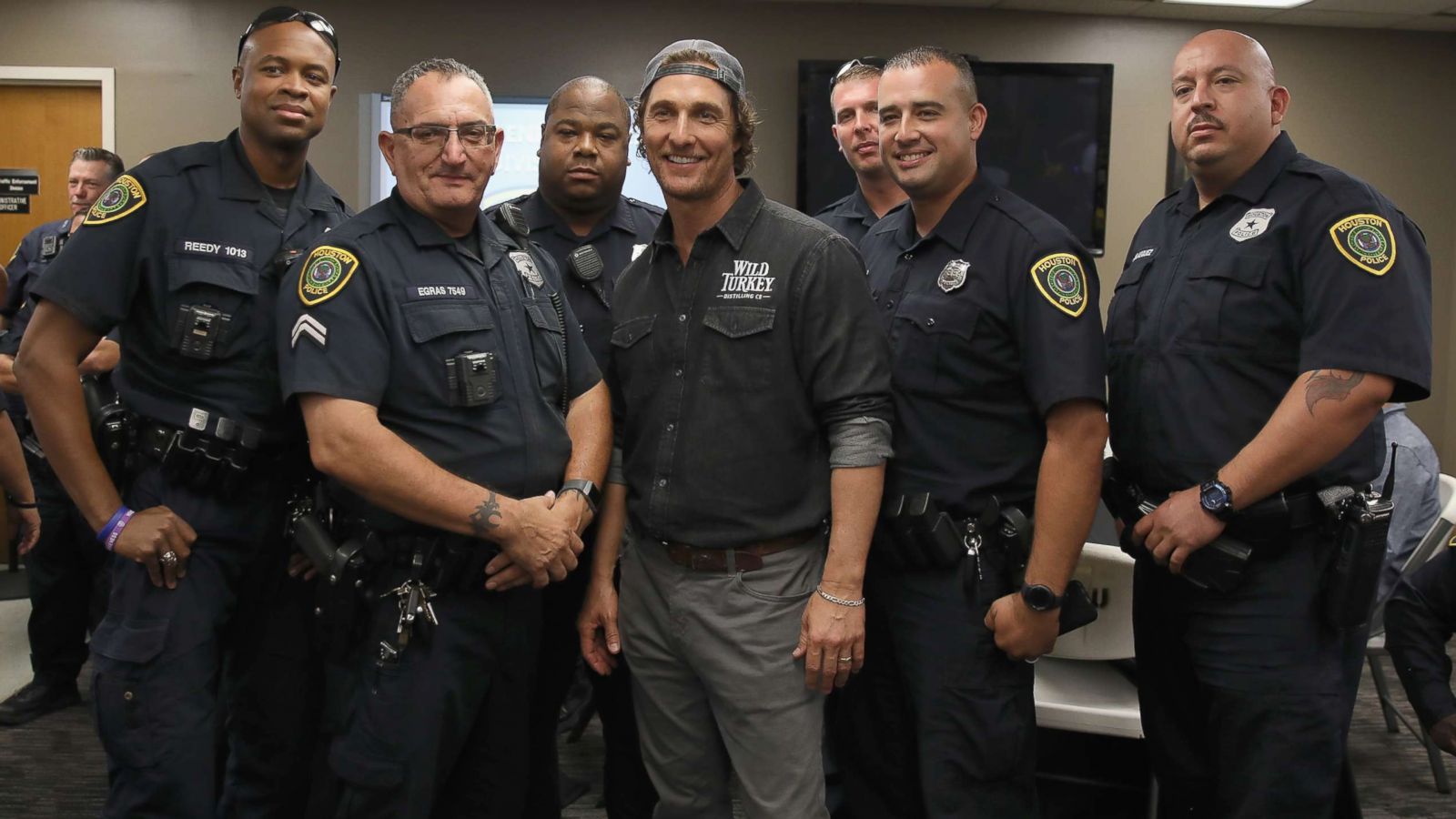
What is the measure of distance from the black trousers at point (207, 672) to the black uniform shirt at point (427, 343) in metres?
0.29

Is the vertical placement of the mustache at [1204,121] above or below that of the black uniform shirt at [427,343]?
above

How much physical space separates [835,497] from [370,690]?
745mm

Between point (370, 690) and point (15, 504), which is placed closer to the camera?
point (370, 690)

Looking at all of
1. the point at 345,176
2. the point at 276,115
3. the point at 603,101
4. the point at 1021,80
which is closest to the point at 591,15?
the point at 345,176

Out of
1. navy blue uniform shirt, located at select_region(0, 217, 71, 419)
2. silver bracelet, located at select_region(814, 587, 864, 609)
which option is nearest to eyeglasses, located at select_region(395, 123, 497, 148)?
silver bracelet, located at select_region(814, 587, 864, 609)

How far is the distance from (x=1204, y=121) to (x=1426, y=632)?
3.71 ft

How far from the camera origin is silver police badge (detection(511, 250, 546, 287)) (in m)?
1.90

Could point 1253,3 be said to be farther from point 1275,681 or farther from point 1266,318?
point 1275,681

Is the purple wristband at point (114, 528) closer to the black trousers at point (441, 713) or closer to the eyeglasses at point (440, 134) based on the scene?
the black trousers at point (441, 713)

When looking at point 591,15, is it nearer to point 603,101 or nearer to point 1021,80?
point 1021,80

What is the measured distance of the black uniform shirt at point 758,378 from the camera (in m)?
1.68

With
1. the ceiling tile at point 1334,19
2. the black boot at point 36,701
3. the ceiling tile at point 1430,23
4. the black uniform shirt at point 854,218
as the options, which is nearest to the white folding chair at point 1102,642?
the black uniform shirt at point 854,218

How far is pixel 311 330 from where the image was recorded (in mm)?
1644

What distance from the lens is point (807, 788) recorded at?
1.68 m
